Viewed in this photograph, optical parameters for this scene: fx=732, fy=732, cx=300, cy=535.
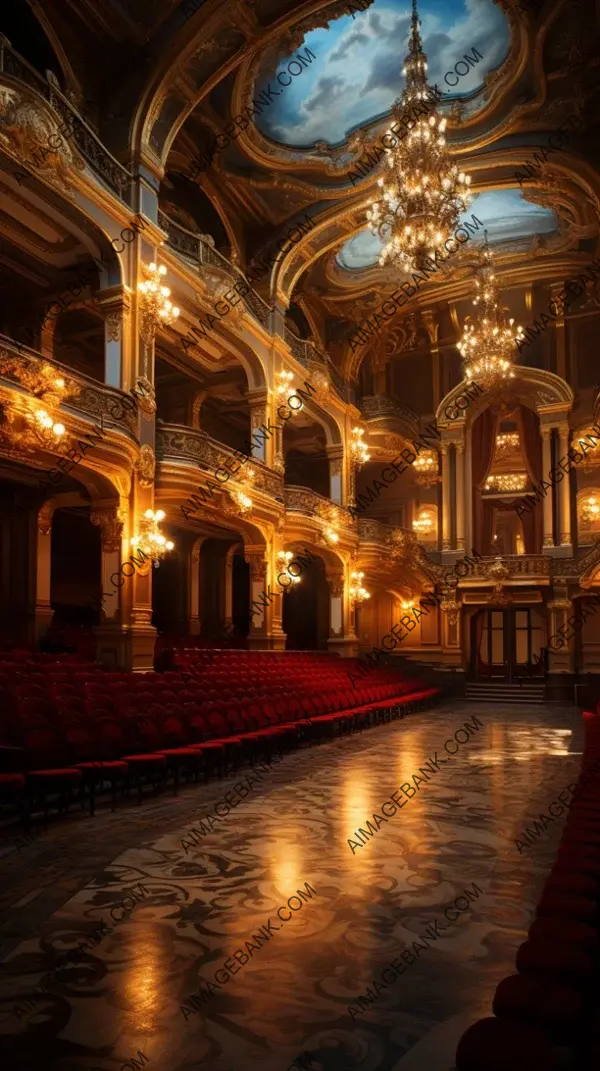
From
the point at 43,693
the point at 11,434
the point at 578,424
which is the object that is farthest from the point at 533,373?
the point at 43,693

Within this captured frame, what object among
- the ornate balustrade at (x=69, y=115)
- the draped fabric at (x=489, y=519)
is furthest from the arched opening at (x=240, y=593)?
the ornate balustrade at (x=69, y=115)

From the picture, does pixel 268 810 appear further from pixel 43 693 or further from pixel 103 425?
pixel 103 425

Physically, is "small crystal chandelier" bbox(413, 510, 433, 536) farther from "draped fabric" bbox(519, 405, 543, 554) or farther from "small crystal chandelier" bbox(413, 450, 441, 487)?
"draped fabric" bbox(519, 405, 543, 554)

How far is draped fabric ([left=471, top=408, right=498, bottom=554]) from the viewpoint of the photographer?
22547 mm

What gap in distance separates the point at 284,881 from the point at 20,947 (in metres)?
1.48

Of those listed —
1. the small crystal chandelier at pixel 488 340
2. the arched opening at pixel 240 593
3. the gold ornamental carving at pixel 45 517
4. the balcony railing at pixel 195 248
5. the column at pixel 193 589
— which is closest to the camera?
the gold ornamental carving at pixel 45 517

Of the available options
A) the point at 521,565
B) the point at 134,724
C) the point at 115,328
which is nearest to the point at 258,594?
the point at 115,328

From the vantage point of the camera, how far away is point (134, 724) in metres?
6.77

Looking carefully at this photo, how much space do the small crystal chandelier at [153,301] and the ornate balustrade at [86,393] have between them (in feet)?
5.40

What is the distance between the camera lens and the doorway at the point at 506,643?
71.4 feet

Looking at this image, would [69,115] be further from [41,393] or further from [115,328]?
[41,393]

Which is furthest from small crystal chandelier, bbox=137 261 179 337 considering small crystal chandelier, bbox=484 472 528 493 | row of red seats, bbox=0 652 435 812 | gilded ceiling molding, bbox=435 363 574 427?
small crystal chandelier, bbox=484 472 528 493

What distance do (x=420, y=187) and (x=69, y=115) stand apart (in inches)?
206

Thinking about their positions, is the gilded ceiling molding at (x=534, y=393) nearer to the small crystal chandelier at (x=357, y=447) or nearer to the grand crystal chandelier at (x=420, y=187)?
the small crystal chandelier at (x=357, y=447)
